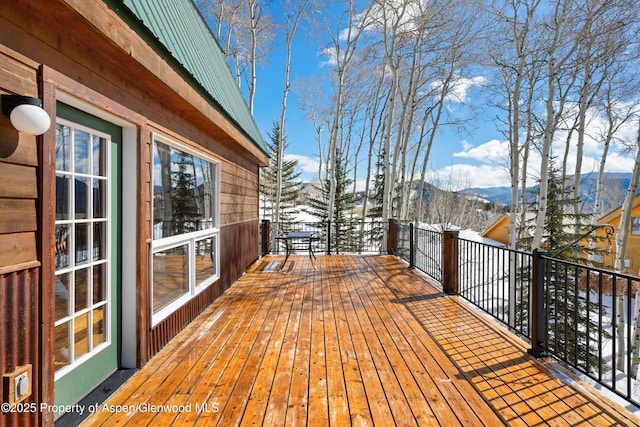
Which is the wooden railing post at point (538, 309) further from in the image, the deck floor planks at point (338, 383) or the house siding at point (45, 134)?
the house siding at point (45, 134)

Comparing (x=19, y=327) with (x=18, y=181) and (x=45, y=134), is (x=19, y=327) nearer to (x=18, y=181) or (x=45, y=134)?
(x=18, y=181)

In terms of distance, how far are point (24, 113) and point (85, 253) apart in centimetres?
97

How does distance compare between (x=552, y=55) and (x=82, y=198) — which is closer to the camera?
(x=82, y=198)

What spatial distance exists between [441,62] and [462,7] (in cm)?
189

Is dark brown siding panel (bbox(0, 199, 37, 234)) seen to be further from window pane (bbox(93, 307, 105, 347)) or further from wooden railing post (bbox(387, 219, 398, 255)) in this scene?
wooden railing post (bbox(387, 219, 398, 255))

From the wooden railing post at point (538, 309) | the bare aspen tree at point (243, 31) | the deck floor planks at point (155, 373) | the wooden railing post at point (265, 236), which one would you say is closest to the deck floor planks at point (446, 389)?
the wooden railing post at point (538, 309)

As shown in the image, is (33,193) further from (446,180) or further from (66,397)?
(446,180)

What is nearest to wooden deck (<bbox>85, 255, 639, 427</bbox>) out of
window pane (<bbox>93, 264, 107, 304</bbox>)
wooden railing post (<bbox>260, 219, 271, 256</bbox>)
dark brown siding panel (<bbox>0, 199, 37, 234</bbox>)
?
window pane (<bbox>93, 264, 107, 304</bbox>)

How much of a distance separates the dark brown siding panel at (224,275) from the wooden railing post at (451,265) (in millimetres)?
3197

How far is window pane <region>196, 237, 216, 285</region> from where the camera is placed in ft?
11.5

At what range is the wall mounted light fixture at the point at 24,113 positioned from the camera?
125cm

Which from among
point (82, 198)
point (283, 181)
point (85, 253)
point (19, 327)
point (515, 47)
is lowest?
point (19, 327)

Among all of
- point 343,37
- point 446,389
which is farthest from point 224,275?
point 343,37

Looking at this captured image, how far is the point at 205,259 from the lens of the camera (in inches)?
146
